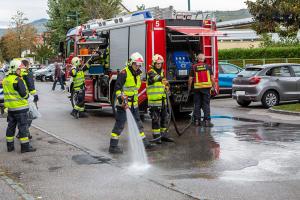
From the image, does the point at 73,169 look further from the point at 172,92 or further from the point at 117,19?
the point at 117,19

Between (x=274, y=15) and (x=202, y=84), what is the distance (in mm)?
6022

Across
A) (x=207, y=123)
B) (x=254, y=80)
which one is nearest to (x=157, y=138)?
(x=207, y=123)

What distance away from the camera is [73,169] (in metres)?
8.91

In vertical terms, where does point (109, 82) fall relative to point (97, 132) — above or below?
above

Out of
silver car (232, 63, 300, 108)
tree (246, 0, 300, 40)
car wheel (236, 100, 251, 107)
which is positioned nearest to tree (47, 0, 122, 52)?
tree (246, 0, 300, 40)

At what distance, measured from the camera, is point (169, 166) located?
8977mm

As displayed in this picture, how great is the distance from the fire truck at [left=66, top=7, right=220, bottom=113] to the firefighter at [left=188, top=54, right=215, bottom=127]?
79cm

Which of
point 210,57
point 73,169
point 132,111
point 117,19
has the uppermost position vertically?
point 117,19

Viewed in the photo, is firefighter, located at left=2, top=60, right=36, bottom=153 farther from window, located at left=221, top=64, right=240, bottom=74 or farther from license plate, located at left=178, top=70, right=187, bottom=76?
window, located at left=221, top=64, right=240, bottom=74

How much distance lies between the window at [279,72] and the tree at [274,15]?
141 cm

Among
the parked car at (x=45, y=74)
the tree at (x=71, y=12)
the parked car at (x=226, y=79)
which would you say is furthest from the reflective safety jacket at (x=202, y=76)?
the tree at (x=71, y=12)

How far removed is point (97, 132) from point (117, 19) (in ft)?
13.4

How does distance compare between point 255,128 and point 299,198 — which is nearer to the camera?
point 299,198

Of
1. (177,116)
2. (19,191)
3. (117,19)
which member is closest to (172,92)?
(177,116)
